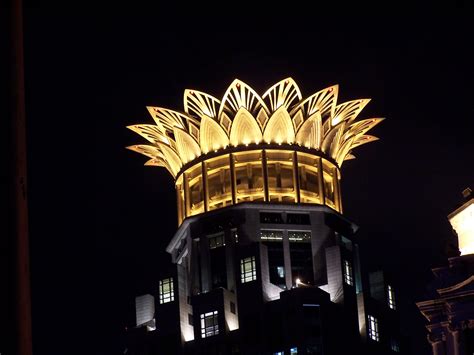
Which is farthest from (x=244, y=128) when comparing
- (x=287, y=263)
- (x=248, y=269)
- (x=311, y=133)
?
(x=287, y=263)

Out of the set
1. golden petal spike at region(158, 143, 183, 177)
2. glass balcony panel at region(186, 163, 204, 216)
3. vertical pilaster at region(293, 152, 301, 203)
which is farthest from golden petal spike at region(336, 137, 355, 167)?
golden petal spike at region(158, 143, 183, 177)

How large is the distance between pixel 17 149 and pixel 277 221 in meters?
154

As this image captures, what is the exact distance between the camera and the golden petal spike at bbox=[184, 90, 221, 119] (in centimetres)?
17462

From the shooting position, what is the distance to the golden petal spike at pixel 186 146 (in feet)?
572

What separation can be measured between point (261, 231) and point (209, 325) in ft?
50.6

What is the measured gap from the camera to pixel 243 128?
17500 cm

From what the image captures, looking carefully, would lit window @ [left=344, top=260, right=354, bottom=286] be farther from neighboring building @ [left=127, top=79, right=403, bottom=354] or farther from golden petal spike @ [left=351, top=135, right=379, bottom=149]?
golden petal spike @ [left=351, top=135, right=379, bottom=149]

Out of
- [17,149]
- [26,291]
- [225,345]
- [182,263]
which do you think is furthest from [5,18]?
[182,263]

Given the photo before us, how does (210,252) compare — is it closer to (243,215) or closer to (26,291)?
(243,215)

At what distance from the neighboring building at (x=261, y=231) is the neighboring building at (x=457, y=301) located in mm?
92583

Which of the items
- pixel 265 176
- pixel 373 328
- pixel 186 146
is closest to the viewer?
pixel 186 146

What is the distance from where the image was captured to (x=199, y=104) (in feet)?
573

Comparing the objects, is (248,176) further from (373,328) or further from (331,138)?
(373,328)

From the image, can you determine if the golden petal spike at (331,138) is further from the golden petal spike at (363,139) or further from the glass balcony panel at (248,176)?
the glass balcony panel at (248,176)
